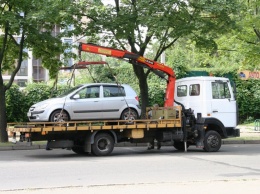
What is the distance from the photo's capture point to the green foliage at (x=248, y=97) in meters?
35.1

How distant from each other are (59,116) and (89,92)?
1487mm

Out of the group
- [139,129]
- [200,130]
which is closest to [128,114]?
[139,129]

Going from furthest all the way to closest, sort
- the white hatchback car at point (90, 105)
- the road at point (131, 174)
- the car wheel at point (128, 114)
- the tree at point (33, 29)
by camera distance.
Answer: the tree at point (33, 29) → the car wheel at point (128, 114) → the white hatchback car at point (90, 105) → the road at point (131, 174)

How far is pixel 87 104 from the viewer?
1673 centimetres

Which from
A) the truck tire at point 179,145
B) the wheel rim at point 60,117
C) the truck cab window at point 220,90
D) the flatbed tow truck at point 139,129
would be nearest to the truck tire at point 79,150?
the flatbed tow truck at point 139,129

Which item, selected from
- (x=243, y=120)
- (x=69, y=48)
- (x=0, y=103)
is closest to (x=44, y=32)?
(x=69, y=48)

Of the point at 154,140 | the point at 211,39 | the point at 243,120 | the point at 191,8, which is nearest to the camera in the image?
the point at 154,140

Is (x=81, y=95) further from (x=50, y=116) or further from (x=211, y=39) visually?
(x=211, y=39)

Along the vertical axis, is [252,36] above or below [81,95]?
above

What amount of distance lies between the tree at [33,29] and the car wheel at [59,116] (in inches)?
145

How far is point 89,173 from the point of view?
11.6 m

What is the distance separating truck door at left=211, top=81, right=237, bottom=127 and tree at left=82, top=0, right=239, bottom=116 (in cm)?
259

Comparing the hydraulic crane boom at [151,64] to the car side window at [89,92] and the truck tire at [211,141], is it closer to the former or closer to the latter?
the car side window at [89,92]

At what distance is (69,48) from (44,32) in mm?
1687
